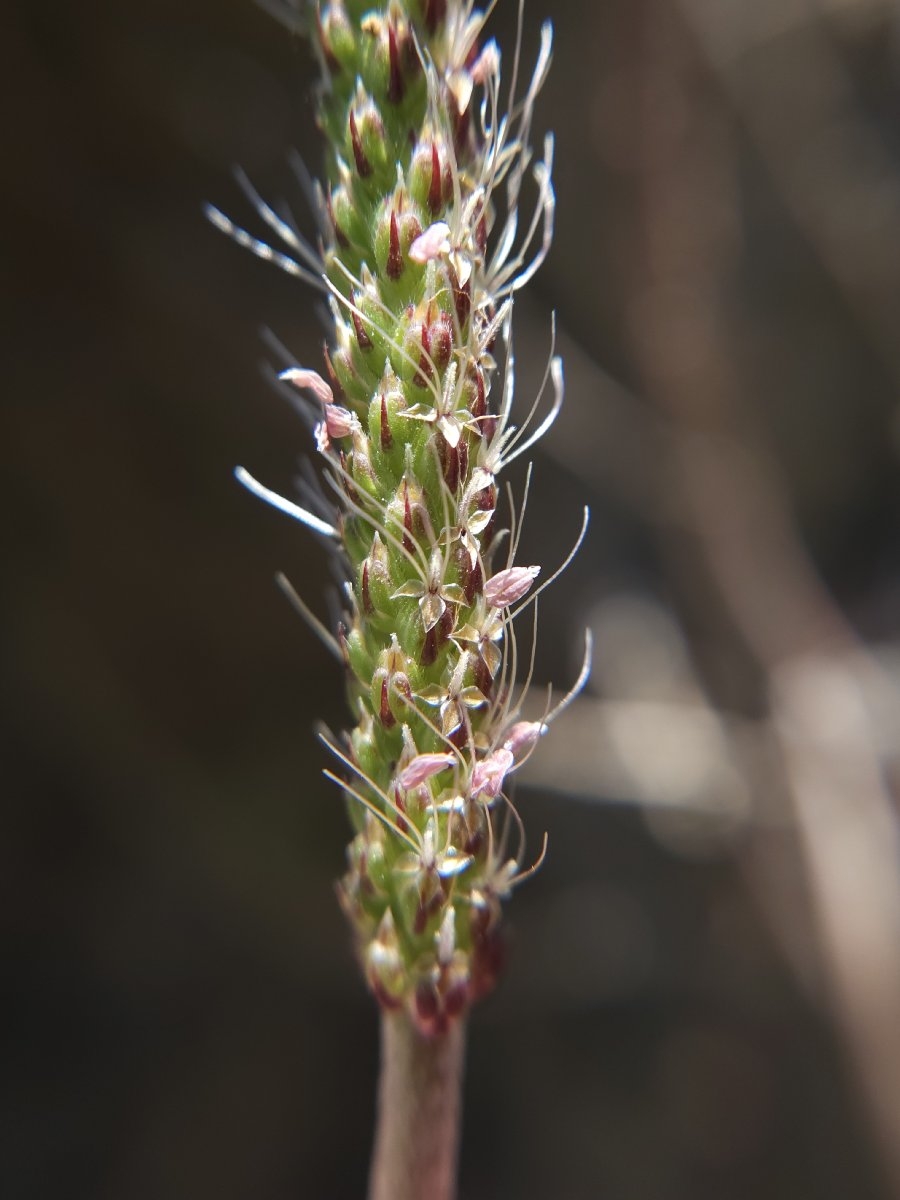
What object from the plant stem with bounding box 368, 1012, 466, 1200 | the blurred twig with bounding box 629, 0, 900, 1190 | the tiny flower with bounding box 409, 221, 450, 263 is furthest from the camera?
the blurred twig with bounding box 629, 0, 900, 1190

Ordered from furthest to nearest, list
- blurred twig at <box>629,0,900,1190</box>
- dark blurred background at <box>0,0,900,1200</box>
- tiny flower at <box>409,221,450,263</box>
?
1. blurred twig at <box>629,0,900,1190</box>
2. dark blurred background at <box>0,0,900,1200</box>
3. tiny flower at <box>409,221,450,263</box>

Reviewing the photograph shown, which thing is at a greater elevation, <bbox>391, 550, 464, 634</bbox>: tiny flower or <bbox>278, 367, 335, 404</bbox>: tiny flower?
<bbox>278, 367, 335, 404</bbox>: tiny flower

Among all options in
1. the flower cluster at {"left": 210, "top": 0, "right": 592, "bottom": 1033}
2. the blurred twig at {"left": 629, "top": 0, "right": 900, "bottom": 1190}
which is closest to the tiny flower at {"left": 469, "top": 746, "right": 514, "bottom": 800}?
the flower cluster at {"left": 210, "top": 0, "right": 592, "bottom": 1033}

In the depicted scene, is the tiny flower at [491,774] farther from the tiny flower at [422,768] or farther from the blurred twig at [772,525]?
the blurred twig at [772,525]

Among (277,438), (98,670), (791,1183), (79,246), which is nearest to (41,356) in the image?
(79,246)

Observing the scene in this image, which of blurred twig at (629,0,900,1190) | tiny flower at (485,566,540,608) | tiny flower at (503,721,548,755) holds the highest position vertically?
tiny flower at (485,566,540,608)

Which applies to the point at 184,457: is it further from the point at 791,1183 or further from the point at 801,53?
the point at 791,1183

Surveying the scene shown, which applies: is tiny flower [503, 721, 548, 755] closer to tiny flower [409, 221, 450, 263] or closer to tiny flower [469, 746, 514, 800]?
tiny flower [469, 746, 514, 800]
